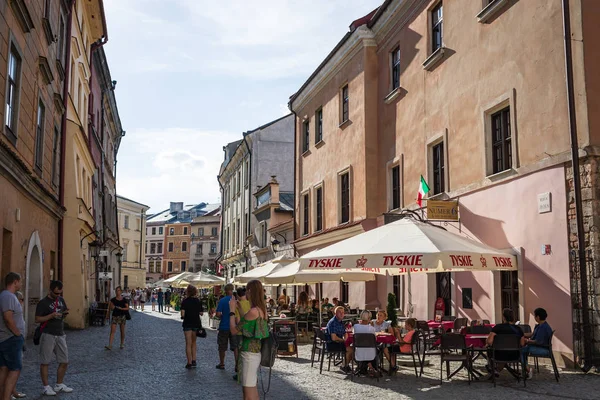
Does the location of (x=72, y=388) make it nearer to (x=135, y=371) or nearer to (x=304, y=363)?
(x=135, y=371)

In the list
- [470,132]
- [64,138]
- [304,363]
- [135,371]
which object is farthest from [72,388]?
[64,138]

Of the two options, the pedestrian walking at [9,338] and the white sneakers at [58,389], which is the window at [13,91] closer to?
the white sneakers at [58,389]

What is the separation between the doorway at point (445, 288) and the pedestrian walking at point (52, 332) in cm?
1053

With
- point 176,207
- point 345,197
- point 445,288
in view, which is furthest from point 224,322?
point 176,207

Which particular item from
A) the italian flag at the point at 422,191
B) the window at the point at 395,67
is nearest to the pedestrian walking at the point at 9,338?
the italian flag at the point at 422,191

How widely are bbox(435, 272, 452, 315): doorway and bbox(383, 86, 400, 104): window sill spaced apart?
6.17 metres

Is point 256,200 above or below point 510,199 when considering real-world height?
above

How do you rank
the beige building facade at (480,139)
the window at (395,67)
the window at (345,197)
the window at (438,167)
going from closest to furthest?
the beige building facade at (480,139), the window at (438,167), the window at (395,67), the window at (345,197)

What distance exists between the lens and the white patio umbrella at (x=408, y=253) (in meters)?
11.1

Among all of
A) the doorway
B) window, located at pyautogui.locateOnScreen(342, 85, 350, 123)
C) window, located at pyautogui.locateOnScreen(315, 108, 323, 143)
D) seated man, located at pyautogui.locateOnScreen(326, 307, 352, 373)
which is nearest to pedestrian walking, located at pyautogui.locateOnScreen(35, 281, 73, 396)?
seated man, located at pyautogui.locateOnScreen(326, 307, 352, 373)

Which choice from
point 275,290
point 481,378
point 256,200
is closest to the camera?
point 481,378

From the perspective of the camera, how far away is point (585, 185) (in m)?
11.8

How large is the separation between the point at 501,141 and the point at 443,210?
7.85ft

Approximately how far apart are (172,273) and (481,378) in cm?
9488
